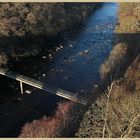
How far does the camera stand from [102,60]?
102 feet

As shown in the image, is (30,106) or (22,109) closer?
(22,109)

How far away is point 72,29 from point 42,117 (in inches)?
704

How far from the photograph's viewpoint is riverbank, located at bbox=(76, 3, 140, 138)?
1639 centimetres

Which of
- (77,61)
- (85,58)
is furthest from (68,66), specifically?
(85,58)

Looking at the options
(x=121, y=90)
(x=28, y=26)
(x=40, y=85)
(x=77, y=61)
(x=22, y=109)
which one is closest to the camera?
(x=121, y=90)

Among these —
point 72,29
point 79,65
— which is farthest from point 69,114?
point 72,29

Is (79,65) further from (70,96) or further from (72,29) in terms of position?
(72,29)

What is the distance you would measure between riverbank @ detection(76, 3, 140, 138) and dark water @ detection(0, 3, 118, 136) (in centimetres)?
143

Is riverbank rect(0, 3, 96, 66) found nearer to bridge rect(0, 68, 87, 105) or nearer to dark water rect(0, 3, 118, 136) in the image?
dark water rect(0, 3, 118, 136)

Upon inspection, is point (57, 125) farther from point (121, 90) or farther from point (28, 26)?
point (28, 26)

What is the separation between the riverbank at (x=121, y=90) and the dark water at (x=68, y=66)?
143 cm

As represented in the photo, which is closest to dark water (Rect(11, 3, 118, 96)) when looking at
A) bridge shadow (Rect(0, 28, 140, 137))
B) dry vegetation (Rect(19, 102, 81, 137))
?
bridge shadow (Rect(0, 28, 140, 137))

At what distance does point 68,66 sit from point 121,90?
776cm

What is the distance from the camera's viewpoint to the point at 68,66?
2984cm
